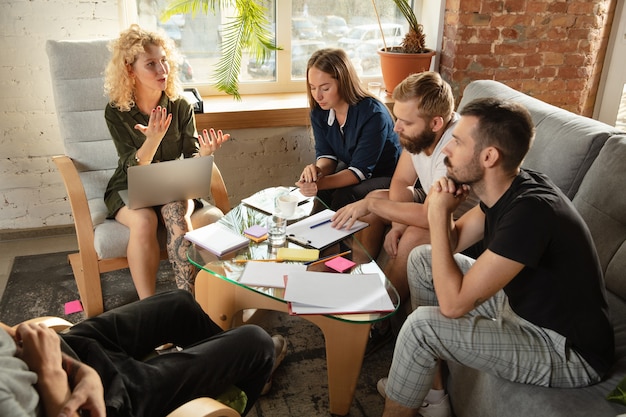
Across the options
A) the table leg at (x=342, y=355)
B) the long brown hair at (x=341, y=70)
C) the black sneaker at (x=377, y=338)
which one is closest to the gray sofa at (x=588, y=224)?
the table leg at (x=342, y=355)

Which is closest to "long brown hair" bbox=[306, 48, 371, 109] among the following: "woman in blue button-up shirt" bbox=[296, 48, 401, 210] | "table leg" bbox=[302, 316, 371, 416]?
"woman in blue button-up shirt" bbox=[296, 48, 401, 210]

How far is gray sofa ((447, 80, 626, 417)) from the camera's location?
1.51 meters

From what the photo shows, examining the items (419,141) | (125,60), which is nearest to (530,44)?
(419,141)

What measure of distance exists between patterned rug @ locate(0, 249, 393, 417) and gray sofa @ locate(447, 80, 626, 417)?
38 cm

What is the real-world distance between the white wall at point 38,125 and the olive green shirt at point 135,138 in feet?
2.01

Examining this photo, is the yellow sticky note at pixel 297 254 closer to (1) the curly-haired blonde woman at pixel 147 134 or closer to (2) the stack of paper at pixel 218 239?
(2) the stack of paper at pixel 218 239

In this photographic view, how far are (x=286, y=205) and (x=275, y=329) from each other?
0.57 metres

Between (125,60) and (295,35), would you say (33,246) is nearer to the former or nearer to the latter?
(125,60)

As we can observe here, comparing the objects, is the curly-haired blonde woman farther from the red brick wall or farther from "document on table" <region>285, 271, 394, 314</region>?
the red brick wall

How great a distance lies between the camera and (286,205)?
221 cm

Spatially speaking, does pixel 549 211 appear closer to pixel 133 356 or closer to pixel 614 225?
pixel 614 225

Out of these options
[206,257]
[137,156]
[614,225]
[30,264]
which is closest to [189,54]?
[137,156]

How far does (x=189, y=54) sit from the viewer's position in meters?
3.33

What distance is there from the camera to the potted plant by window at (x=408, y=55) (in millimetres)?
3236
